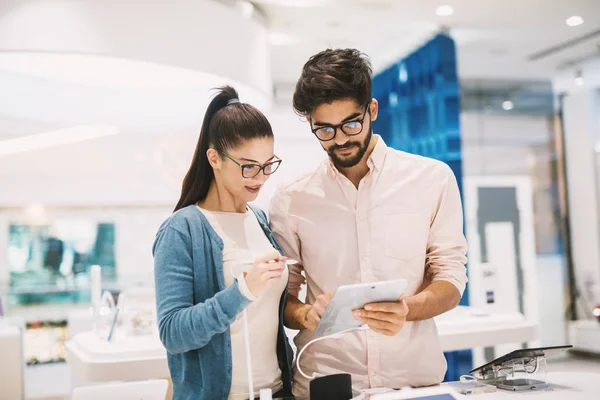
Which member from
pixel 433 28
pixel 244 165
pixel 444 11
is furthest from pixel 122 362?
pixel 433 28

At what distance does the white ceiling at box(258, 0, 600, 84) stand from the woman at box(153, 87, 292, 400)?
113 inches

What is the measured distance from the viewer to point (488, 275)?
4.26 metres

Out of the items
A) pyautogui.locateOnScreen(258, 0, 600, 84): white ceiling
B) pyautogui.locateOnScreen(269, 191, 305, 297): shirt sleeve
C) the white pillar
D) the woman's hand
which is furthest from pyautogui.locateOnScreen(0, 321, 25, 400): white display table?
the white pillar

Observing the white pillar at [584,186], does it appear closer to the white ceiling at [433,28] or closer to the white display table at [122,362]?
the white ceiling at [433,28]

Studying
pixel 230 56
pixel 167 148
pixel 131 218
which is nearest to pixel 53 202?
pixel 131 218

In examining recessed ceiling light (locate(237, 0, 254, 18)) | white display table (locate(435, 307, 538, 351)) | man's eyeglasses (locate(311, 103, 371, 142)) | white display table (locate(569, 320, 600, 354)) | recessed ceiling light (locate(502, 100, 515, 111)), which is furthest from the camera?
recessed ceiling light (locate(502, 100, 515, 111))

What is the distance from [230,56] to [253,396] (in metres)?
2.07

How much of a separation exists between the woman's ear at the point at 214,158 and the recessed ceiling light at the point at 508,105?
643cm

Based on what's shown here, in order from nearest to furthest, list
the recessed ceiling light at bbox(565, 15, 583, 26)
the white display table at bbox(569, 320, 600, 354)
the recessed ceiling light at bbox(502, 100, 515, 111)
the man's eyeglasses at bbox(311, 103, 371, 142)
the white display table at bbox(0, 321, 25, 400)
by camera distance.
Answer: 1. the man's eyeglasses at bbox(311, 103, 371, 142)
2. the white display table at bbox(0, 321, 25, 400)
3. the recessed ceiling light at bbox(565, 15, 583, 26)
4. the white display table at bbox(569, 320, 600, 354)
5. the recessed ceiling light at bbox(502, 100, 515, 111)

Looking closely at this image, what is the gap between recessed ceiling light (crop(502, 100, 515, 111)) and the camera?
24.1 feet

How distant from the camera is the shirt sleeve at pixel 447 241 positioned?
5.72ft

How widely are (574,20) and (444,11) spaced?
54.2 inches

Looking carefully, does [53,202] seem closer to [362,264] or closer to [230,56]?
[230,56]

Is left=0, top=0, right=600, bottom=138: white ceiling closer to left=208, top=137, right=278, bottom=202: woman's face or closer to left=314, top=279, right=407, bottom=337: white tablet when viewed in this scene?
left=208, top=137, right=278, bottom=202: woman's face
